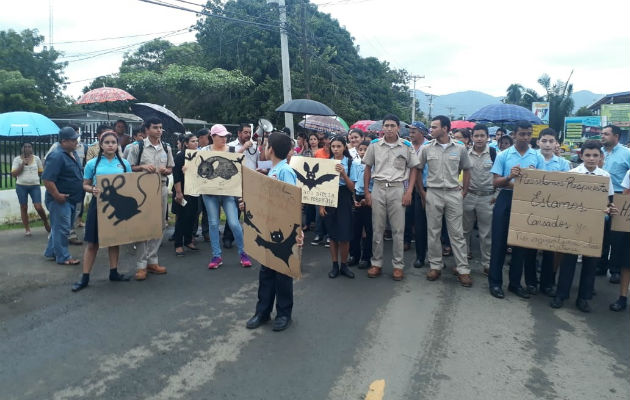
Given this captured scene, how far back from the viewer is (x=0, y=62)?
30078 millimetres

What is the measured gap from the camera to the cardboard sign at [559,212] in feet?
16.1

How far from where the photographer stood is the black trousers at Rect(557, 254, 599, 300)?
16.9 feet

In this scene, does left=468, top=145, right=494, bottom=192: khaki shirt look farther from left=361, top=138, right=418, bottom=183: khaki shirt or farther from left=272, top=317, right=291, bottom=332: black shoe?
left=272, top=317, right=291, bottom=332: black shoe

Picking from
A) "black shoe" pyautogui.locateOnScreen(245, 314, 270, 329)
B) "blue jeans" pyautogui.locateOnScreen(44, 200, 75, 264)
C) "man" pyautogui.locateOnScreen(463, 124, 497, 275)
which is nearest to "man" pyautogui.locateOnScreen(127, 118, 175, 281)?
"blue jeans" pyautogui.locateOnScreen(44, 200, 75, 264)

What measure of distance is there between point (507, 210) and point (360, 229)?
1965 millimetres

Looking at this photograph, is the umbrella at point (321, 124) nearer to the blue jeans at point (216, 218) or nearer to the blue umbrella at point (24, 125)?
the blue jeans at point (216, 218)

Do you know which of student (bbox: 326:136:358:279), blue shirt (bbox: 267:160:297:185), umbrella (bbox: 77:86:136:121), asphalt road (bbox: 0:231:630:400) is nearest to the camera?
asphalt road (bbox: 0:231:630:400)

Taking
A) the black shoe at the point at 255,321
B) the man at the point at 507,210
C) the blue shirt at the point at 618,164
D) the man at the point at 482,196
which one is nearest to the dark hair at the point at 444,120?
the man at the point at 507,210

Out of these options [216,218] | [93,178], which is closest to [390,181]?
[216,218]

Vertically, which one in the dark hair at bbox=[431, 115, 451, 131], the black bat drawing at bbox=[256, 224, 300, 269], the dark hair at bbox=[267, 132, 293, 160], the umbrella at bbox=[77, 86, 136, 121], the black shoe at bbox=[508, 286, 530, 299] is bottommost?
the black shoe at bbox=[508, 286, 530, 299]

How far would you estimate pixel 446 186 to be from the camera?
5.77 m

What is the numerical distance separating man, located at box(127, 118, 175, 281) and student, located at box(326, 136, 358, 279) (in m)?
2.18

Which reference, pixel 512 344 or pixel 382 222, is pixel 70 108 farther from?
pixel 512 344

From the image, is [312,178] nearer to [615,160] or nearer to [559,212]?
[559,212]
